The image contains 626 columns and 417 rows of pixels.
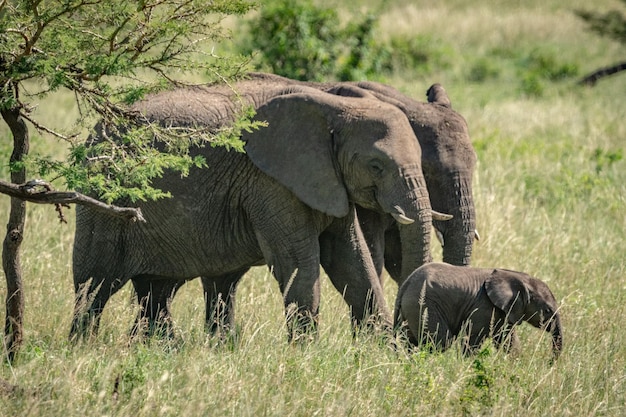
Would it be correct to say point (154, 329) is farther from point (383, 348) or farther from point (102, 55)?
point (102, 55)

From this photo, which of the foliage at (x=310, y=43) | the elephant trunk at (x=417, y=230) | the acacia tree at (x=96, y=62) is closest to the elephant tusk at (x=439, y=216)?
the elephant trunk at (x=417, y=230)

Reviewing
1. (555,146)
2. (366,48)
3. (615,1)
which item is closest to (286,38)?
(366,48)

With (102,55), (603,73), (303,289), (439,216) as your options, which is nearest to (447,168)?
(439,216)

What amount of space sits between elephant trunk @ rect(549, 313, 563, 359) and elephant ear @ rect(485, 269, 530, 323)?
0.75ft

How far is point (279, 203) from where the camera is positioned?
8.34 meters

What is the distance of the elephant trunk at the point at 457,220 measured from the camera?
890 centimetres

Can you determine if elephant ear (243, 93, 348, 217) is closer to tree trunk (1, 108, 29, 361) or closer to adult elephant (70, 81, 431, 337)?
adult elephant (70, 81, 431, 337)

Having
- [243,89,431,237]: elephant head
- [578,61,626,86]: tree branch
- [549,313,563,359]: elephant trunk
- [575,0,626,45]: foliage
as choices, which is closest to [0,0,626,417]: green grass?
[549,313,563,359]: elephant trunk

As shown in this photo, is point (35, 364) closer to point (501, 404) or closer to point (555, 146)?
point (501, 404)

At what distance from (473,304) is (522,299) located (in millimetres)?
348

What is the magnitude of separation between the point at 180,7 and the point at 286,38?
10.1 meters

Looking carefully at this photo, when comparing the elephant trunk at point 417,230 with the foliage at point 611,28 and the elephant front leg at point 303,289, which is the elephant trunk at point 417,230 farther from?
the foliage at point 611,28

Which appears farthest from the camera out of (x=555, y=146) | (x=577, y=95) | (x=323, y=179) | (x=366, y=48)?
(x=577, y=95)

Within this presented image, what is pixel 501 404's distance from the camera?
671 centimetres
